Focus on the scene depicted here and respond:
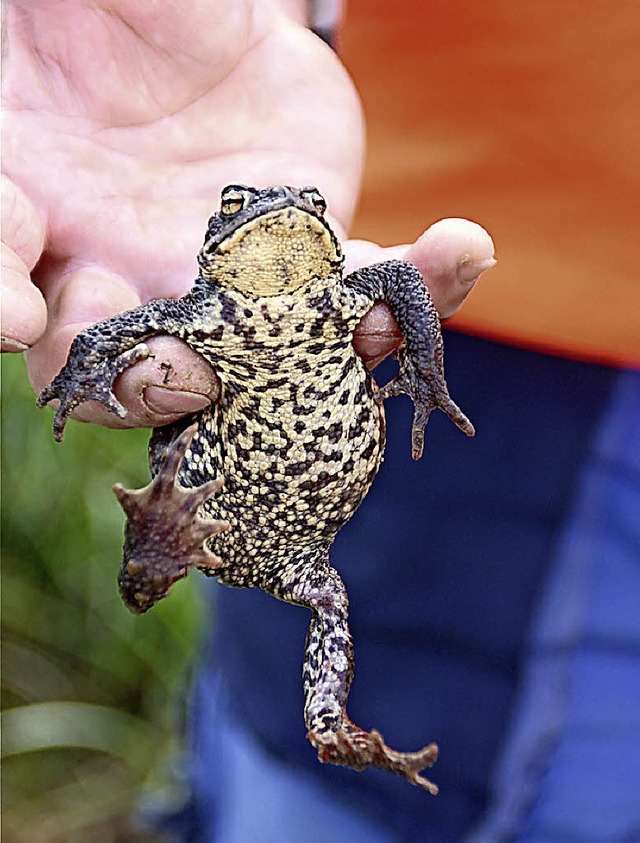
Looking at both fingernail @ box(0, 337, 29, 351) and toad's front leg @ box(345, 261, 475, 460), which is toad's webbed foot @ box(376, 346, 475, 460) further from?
fingernail @ box(0, 337, 29, 351)

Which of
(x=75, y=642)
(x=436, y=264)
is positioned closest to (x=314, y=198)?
(x=436, y=264)

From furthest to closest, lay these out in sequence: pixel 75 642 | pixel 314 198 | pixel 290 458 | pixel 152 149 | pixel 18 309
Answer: pixel 75 642, pixel 152 149, pixel 290 458, pixel 314 198, pixel 18 309

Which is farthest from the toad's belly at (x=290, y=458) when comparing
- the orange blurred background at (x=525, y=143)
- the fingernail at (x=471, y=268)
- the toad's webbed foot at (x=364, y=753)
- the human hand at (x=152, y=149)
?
the orange blurred background at (x=525, y=143)

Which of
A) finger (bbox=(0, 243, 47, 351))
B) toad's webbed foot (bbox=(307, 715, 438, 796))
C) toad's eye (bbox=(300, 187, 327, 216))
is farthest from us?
toad's webbed foot (bbox=(307, 715, 438, 796))

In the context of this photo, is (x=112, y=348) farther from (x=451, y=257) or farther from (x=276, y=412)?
(x=451, y=257)

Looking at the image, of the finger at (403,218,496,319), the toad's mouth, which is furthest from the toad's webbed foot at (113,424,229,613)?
the finger at (403,218,496,319)

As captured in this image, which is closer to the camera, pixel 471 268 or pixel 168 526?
pixel 471 268
